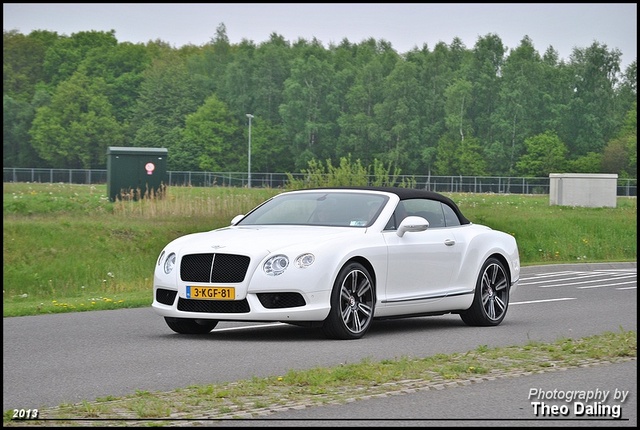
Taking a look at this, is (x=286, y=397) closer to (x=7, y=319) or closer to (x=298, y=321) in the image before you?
(x=298, y=321)

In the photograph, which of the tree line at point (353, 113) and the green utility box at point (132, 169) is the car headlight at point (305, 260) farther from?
the tree line at point (353, 113)

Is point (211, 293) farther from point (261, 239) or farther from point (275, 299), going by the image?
point (261, 239)

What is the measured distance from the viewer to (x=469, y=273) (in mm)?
15016

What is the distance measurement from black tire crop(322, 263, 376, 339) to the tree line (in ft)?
331

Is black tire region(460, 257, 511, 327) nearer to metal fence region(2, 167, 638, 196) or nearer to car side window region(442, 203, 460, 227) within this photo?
car side window region(442, 203, 460, 227)

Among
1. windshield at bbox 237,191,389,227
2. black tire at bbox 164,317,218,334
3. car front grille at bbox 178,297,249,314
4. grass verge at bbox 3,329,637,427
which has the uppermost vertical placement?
windshield at bbox 237,191,389,227

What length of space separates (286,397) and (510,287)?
7319 mm

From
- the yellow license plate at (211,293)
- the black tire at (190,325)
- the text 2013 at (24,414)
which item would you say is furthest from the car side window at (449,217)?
the text 2013 at (24,414)

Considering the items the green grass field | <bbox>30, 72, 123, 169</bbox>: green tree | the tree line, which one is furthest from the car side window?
<bbox>30, 72, 123, 169</bbox>: green tree

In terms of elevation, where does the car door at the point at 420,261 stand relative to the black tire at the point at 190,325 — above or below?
above

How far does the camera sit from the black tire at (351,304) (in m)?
13.1

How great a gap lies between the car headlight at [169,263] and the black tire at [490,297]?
3654 mm

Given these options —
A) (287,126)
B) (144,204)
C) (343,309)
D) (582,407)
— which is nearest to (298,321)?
(343,309)

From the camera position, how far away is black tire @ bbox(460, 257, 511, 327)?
49.5 feet
